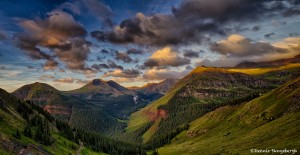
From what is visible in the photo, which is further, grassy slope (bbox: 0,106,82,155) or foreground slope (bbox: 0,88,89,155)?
grassy slope (bbox: 0,106,82,155)

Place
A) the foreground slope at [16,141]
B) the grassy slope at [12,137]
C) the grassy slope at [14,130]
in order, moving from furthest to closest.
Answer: the grassy slope at [14,130] < the grassy slope at [12,137] < the foreground slope at [16,141]

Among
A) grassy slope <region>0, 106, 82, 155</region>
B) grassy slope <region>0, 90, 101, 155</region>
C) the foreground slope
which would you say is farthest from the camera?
grassy slope <region>0, 106, 82, 155</region>

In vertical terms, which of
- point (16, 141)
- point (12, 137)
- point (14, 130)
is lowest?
point (16, 141)

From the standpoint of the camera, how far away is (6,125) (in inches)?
5650

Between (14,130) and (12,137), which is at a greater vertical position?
(14,130)

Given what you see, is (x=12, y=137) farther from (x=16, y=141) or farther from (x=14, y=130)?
(x=14, y=130)

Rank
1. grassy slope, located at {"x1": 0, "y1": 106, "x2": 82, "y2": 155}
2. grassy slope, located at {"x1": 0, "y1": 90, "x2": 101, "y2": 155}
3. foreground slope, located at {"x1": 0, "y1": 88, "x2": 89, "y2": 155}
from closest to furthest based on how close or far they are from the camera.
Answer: foreground slope, located at {"x1": 0, "y1": 88, "x2": 89, "y2": 155}
grassy slope, located at {"x1": 0, "y1": 90, "x2": 101, "y2": 155}
grassy slope, located at {"x1": 0, "y1": 106, "x2": 82, "y2": 155}

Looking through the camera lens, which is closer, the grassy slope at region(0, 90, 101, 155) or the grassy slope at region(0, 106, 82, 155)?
the grassy slope at region(0, 90, 101, 155)

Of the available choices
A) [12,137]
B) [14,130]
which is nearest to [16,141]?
[12,137]

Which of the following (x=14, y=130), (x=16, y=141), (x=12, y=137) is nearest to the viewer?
(x=16, y=141)

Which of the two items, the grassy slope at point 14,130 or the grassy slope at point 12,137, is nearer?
the grassy slope at point 12,137

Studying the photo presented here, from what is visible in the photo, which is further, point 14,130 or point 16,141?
point 14,130

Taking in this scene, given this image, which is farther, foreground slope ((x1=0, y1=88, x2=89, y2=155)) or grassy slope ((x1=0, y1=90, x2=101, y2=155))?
grassy slope ((x1=0, y1=90, x2=101, y2=155))

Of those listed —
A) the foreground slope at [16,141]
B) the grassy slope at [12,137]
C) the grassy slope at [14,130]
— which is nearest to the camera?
the foreground slope at [16,141]
